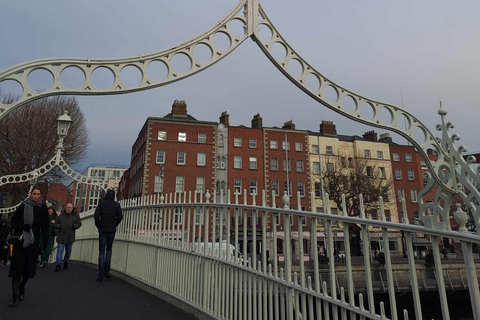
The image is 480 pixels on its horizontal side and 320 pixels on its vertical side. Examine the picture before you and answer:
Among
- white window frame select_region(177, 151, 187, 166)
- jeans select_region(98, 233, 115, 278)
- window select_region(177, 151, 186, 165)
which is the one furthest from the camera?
window select_region(177, 151, 186, 165)

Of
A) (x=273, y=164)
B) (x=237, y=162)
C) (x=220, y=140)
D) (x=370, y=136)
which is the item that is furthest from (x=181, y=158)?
(x=370, y=136)

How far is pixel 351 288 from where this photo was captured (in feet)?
9.53

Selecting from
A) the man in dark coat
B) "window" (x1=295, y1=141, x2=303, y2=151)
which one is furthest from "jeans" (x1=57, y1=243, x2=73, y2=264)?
"window" (x1=295, y1=141, x2=303, y2=151)

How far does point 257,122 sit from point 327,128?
409 inches

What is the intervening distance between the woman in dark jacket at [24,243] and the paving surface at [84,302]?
1.31 feet

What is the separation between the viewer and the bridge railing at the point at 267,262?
98.9 inches

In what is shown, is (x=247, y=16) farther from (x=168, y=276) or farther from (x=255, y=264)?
(x=168, y=276)

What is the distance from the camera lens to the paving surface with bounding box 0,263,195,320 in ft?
Answer: 16.0

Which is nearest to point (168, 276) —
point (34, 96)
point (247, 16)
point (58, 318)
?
point (58, 318)

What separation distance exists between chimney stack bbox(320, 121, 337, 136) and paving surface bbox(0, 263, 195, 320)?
41552 millimetres

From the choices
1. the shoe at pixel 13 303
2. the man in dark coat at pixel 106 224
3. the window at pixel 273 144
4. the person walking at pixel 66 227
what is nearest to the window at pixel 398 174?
the window at pixel 273 144

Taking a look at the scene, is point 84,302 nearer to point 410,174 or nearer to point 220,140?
point 220,140

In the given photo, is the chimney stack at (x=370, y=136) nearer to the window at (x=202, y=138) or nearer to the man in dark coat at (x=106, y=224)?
the window at (x=202, y=138)

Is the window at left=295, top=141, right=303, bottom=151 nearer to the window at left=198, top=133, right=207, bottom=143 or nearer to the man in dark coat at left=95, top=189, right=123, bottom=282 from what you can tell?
the window at left=198, top=133, right=207, bottom=143
